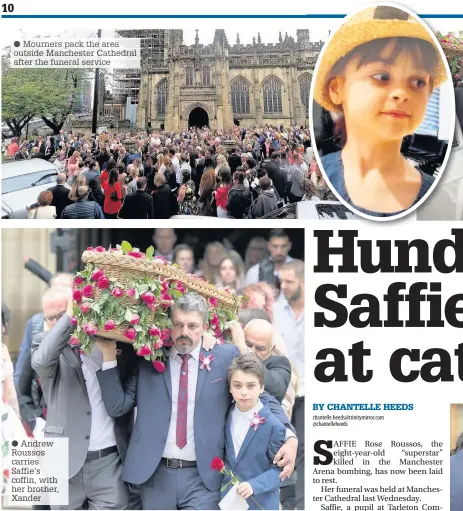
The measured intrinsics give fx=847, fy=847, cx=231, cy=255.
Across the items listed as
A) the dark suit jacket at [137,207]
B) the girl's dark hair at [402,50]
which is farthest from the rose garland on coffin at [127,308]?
the girl's dark hair at [402,50]

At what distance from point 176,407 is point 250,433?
0.60m

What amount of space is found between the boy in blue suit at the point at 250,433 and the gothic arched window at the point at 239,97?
2072mm

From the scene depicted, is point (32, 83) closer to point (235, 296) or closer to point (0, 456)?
point (235, 296)

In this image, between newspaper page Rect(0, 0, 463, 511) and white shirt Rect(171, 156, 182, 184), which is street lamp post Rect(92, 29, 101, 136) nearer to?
newspaper page Rect(0, 0, 463, 511)

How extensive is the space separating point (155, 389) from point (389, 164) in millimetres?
2542

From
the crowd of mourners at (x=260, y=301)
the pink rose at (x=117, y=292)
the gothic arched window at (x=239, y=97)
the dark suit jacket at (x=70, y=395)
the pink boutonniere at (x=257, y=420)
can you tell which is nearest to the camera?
the pink rose at (x=117, y=292)

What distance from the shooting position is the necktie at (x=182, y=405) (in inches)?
252

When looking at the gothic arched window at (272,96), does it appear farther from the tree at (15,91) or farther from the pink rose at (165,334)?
the pink rose at (165,334)

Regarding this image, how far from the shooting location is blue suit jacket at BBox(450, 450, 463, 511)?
6621mm

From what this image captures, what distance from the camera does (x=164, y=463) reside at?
252 inches

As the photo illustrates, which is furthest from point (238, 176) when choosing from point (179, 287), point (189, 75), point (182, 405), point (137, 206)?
point (182, 405)

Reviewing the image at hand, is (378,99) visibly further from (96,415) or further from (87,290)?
(96,415)

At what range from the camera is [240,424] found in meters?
6.42

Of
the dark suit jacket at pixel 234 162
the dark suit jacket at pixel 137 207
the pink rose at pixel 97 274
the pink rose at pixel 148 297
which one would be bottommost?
the pink rose at pixel 148 297
